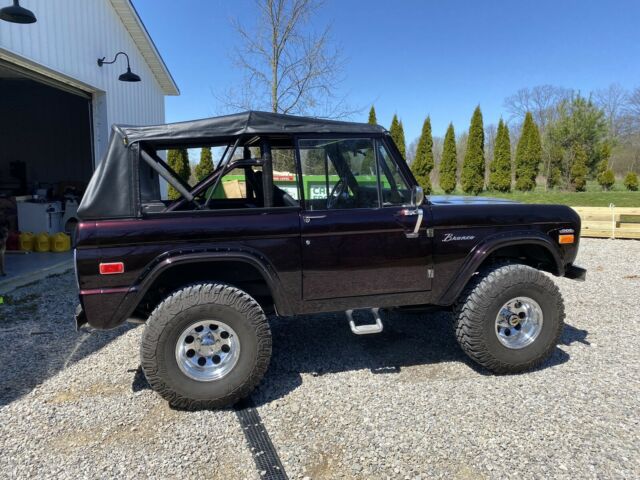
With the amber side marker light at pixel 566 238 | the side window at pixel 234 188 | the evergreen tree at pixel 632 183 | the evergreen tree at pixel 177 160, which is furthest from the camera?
the evergreen tree at pixel 632 183

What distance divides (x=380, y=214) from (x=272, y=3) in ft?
31.5

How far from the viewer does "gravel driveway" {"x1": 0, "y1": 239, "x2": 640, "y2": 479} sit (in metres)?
2.52

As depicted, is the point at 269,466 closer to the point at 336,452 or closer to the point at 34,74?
the point at 336,452

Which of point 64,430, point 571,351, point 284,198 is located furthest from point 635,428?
point 64,430

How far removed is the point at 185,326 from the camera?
9.95ft

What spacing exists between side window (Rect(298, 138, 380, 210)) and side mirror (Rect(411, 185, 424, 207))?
0.28 meters

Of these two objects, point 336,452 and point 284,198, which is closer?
point 336,452

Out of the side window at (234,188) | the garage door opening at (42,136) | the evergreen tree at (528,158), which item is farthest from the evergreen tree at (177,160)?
the evergreen tree at (528,158)

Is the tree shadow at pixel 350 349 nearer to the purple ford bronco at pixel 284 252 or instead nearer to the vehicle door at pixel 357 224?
the purple ford bronco at pixel 284 252

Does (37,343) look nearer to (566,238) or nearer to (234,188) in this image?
(234,188)

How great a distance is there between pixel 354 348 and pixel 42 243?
7979 millimetres

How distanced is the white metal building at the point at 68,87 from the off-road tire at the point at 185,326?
5.60 metres

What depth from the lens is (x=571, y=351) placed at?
408 centimetres

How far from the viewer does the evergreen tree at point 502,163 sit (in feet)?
75.3
